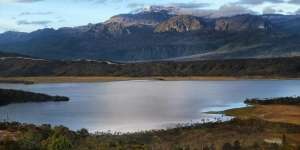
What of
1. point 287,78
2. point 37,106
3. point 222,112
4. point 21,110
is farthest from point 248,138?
point 287,78

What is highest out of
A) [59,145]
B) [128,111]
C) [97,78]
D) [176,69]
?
[176,69]

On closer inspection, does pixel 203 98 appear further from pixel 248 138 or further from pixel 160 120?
pixel 248 138

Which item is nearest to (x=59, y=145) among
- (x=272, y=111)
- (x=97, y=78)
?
(x=272, y=111)

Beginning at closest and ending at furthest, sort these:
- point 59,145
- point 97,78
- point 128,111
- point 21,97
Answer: point 59,145 < point 128,111 < point 21,97 < point 97,78

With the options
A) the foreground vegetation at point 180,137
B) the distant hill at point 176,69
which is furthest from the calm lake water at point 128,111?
the distant hill at point 176,69

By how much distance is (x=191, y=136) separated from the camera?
45.0 meters

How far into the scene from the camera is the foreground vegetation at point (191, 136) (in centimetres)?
3528

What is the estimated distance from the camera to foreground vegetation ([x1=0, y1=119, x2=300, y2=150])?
116 ft

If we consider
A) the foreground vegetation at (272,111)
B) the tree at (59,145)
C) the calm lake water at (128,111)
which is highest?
the tree at (59,145)

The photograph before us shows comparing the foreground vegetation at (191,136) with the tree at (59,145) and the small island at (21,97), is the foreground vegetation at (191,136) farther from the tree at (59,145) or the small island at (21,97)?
Answer: the small island at (21,97)

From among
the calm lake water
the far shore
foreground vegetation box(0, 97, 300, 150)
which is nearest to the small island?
the calm lake water

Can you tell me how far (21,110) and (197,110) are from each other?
22.7 metres

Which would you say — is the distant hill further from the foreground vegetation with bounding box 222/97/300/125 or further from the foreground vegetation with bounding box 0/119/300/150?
the foreground vegetation with bounding box 0/119/300/150

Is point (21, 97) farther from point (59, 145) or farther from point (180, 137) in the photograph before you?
point (59, 145)
